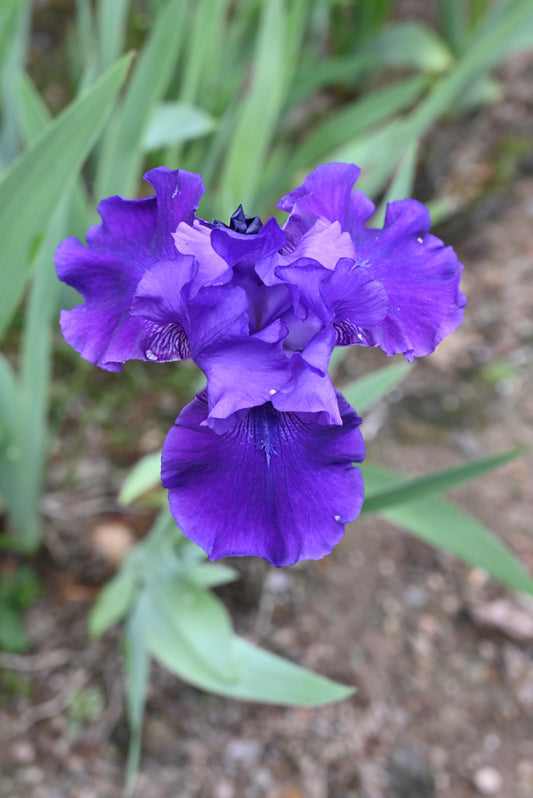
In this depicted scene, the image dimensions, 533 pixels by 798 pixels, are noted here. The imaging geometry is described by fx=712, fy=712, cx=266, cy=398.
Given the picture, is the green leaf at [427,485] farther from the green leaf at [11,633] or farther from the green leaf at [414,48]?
the green leaf at [414,48]

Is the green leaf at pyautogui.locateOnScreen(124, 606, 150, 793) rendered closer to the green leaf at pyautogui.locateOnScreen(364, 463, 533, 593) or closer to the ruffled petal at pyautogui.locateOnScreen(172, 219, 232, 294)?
the green leaf at pyautogui.locateOnScreen(364, 463, 533, 593)

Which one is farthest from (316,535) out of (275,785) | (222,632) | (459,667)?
(459,667)

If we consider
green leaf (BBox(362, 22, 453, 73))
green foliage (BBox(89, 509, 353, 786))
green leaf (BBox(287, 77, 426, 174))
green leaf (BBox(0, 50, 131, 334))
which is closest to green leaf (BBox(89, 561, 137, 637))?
green foliage (BBox(89, 509, 353, 786))

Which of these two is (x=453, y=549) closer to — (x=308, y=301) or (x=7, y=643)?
(x=308, y=301)

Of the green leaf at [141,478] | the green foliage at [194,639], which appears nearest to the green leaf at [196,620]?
the green foliage at [194,639]

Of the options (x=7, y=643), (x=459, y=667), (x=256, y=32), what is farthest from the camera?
(x=256, y=32)
